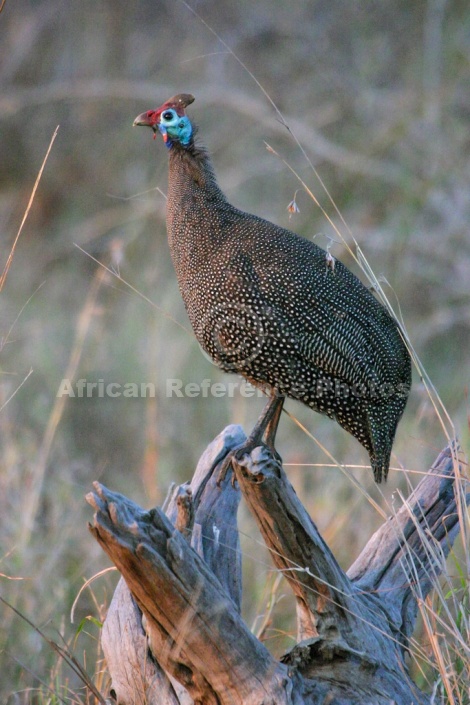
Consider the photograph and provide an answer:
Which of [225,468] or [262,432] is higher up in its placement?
[262,432]

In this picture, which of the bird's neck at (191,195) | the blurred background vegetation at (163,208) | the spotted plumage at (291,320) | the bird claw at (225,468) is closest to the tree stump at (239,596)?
the bird claw at (225,468)

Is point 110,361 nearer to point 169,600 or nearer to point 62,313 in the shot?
point 62,313

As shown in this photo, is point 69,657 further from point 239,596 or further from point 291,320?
point 291,320

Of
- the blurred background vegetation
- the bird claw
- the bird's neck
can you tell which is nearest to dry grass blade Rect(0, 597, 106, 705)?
the bird claw

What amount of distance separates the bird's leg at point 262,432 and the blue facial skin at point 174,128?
3.27ft

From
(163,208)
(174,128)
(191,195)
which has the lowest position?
(191,195)

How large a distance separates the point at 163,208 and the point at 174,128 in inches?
132

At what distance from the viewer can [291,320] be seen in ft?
10.3

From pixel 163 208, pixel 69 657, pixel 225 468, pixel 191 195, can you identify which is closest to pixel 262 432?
pixel 225 468

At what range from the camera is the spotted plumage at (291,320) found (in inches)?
123

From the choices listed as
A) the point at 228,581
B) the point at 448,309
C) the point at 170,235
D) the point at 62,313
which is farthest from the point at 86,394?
the point at 228,581

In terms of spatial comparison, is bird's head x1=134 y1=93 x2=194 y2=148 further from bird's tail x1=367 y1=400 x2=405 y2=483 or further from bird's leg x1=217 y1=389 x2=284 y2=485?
bird's tail x1=367 y1=400 x2=405 y2=483

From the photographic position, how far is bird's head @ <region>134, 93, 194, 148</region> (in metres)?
3.41

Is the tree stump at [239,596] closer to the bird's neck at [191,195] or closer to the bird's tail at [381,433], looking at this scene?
the bird's tail at [381,433]
